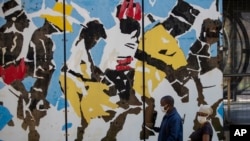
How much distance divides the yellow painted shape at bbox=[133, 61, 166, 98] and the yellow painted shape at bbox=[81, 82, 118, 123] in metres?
0.42

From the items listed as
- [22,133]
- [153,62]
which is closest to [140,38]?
[153,62]

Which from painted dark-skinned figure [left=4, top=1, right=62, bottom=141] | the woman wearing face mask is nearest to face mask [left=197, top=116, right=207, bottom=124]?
the woman wearing face mask

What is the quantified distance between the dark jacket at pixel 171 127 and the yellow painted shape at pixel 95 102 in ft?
2.43

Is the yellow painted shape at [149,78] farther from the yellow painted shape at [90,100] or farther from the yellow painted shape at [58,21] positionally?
the yellow painted shape at [58,21]

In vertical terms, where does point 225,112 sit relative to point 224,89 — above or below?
below

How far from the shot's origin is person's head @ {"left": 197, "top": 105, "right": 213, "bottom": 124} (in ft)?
14.8

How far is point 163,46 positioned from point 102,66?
91 centimetres

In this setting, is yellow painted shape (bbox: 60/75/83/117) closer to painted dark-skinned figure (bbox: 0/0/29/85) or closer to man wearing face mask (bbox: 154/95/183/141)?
painted dark-skinned figure (bbox: 0/0/29/85)

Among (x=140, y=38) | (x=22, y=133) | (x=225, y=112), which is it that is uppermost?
(x=140, y=38)

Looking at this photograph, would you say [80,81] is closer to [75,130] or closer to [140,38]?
[75,130]

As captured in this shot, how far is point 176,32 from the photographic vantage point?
4.50 m

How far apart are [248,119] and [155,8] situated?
6.90 feet

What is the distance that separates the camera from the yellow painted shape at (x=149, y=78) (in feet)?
14.7

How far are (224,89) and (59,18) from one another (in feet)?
8.37
